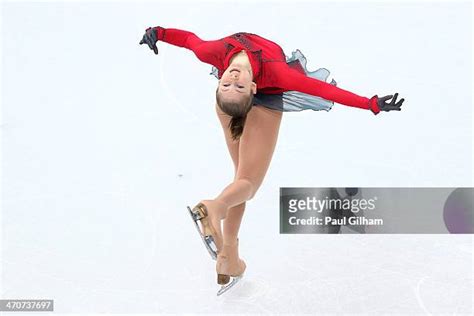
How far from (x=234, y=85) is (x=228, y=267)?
0.98m

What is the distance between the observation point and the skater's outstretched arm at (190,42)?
3988 millimetres

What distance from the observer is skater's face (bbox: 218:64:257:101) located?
3.62 metres

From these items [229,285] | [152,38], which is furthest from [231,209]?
[152,38]

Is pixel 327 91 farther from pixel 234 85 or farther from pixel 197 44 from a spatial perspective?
pixel 197 44

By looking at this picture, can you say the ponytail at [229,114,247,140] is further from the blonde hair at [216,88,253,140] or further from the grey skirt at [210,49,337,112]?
the grey skirt at [210,49,337,112]

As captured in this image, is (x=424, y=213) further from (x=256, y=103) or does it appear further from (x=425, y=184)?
(x=256, y=103)

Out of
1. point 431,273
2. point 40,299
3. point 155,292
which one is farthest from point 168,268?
point 431,273

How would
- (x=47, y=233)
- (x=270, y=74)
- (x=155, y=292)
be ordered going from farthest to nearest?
1. (x=47, y=233)
2. (x=155, y=292)
3. (x=270, y=74)

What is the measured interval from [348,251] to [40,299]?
1.53m

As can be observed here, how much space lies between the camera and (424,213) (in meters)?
4.57

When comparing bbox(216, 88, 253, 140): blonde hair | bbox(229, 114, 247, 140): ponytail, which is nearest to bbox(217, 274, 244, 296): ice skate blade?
bbox(229, 114, 247, 140): ponytail

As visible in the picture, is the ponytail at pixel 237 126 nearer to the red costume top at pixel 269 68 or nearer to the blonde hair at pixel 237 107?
the blonde hair at pixel 237 107

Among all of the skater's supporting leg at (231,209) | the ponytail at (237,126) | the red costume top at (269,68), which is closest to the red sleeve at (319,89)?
the red costume top at (269,68)

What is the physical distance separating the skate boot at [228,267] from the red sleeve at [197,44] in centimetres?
87
